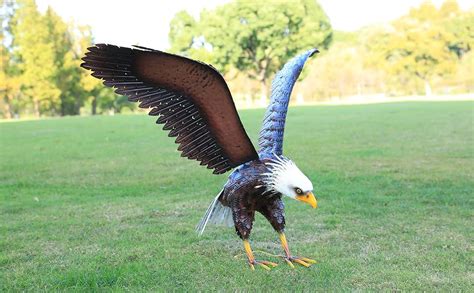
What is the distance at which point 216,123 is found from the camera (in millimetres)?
3605

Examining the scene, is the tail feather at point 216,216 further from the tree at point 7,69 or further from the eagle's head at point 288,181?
the tree at point 7,69

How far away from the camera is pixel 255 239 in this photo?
4.77 m

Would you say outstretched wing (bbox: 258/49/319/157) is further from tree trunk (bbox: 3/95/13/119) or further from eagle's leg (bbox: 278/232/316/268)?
tree trunk (bbox: 3/95/13/119)

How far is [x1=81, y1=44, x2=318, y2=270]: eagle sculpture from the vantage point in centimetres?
333

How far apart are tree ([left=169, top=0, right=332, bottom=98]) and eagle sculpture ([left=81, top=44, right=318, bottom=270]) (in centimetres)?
3885

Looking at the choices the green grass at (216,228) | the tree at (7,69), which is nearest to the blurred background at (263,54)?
the tree at (7,69)

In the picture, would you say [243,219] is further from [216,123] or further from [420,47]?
[420,47]

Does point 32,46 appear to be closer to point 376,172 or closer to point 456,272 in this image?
point 376,172

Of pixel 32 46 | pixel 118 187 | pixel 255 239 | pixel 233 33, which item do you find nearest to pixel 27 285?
pixel 255 239

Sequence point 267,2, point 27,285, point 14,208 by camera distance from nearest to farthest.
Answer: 1. point 27,285
2. point 14,208
3. point 267,2

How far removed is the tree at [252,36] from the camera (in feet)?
141

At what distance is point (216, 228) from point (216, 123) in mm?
1843

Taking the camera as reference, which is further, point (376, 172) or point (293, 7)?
point (293, 7)

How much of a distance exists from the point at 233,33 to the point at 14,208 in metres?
38.4
